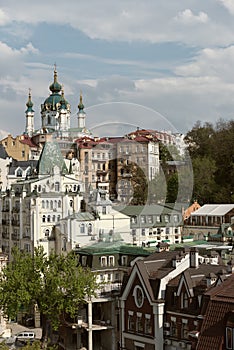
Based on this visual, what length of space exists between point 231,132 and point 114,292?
132 ft

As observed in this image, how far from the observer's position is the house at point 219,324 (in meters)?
21.8

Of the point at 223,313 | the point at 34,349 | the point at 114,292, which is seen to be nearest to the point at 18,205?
the point at 114,292

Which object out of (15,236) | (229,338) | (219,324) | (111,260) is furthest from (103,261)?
(229,338)

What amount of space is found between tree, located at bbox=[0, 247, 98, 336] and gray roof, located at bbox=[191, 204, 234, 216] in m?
24.6

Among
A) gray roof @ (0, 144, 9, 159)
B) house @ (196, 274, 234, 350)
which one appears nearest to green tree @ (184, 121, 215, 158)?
gray roof @ (0, 144, 9, 159)

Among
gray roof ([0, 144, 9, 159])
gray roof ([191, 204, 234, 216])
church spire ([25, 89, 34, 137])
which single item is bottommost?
gray roof ([191, 204, 234, 216])

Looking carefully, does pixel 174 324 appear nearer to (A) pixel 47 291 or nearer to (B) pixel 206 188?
(A) pixel 47 291

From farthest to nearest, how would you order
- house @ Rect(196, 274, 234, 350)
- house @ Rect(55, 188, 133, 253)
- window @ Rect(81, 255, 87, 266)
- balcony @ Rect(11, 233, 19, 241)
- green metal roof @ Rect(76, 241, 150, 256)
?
balcony @ Rect(11, 233, 19, 241)
house @ Rect(55, 188, 133, 253)
window @ Rect(81, 255, 87, 266)
green metal roof @ Rect(76, 241, 150, 256)
house @ Rect(196, 274, 234, 350)

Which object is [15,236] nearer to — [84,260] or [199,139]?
[84,260]

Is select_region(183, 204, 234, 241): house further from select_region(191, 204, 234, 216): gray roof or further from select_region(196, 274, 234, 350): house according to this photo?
select_region(196, 274, 234, 350): house

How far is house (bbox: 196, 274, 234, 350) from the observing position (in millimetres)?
21750

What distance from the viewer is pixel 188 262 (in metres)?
30.5

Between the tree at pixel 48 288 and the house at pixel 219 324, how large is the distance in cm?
1225

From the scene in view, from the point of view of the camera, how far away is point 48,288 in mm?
34500
